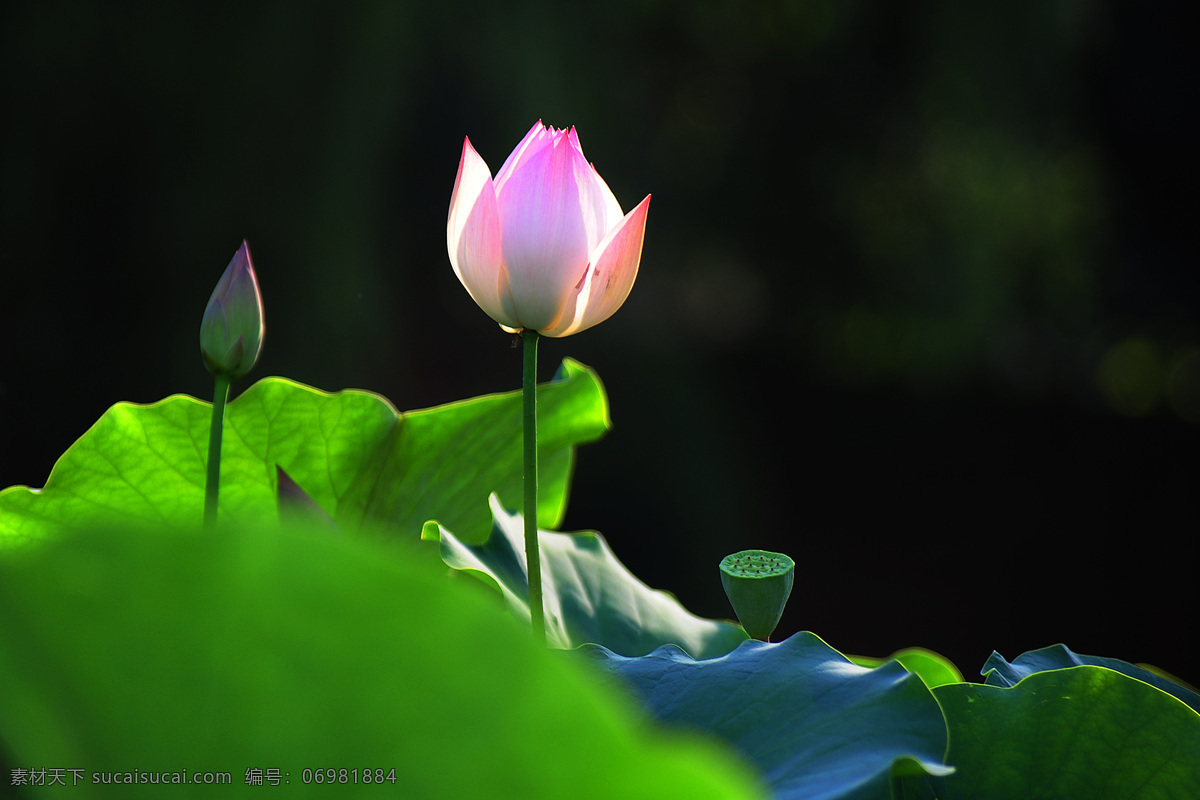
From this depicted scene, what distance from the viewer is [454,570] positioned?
31 centimetres

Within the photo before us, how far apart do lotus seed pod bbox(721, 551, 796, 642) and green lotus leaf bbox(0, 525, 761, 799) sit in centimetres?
16

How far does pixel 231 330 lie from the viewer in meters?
0.30

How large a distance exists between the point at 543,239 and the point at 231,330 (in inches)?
4.1

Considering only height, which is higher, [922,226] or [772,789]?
[922,226]

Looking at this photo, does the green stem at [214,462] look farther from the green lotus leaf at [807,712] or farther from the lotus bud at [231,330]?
the green lotus leaf at [807,712]

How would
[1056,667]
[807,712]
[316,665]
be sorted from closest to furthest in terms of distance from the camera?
[316,665] < [807,712] < [1056,667]

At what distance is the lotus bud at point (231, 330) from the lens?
301 mm

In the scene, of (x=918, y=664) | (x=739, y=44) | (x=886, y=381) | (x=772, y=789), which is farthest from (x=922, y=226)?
(x=772, y=789)

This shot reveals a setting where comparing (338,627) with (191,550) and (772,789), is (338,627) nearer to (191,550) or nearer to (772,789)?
(191,550)

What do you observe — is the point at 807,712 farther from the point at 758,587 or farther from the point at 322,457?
the point at 322,457

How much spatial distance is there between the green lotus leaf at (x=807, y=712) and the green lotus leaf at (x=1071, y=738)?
0.06 ft

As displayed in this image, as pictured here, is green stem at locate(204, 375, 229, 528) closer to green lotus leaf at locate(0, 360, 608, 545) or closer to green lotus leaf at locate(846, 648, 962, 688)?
green lotus leaf at locate(0, 360, 608, 545)

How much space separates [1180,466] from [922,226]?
2.64 ft

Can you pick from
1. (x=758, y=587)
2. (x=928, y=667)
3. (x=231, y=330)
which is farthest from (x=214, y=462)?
(x=928, y=667)
